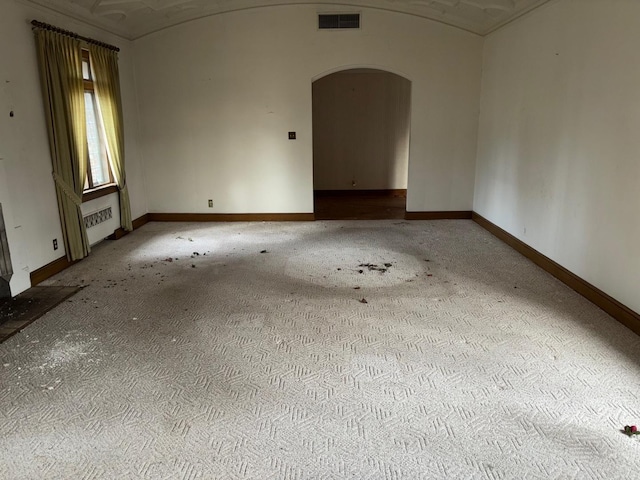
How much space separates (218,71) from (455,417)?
582cm

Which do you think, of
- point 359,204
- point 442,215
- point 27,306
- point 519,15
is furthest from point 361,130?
point 27,306

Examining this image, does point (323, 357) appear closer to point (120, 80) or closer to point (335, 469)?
point (335, 469)

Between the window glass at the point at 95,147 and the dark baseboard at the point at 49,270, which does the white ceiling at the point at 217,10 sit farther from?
the dark baseboard at the point at 49,270

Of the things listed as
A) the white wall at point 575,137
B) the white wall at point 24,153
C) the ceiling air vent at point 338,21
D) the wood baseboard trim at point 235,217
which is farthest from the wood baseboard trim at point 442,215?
the white wall at point 24,153

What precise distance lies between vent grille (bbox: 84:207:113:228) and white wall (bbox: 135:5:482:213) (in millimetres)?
1312

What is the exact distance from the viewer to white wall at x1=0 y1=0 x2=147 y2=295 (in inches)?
163

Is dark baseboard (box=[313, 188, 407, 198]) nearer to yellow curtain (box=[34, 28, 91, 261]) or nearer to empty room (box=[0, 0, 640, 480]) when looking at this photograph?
empty room (box=[0, 0, 640, 480])

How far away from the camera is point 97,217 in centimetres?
569

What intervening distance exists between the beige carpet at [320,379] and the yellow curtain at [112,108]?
1682 mm

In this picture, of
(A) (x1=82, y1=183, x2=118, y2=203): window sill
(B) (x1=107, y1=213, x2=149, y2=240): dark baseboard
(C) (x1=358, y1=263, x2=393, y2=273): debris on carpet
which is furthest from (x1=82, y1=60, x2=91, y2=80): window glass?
(C) (x1=358, y1=263, x2=393, y2=273): debris on carpet

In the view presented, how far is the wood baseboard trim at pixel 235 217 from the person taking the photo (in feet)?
23.8

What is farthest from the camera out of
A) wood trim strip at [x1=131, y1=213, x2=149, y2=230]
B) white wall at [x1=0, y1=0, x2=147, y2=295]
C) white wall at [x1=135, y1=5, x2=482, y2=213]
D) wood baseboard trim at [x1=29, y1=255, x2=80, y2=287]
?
wood trim strip at [x1=131, y1=213, x2=149, y2=230]

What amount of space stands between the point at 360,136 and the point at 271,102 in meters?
2.92

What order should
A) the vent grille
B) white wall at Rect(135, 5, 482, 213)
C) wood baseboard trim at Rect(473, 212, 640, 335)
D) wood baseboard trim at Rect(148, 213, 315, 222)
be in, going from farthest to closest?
wood baseboard trim at Rect(148, 213, 315, 222)
white wall at Rect(135, 5, 482, 213)
the vent grille
wood baseboard trim at Rect(473, 212, 640, 335)
